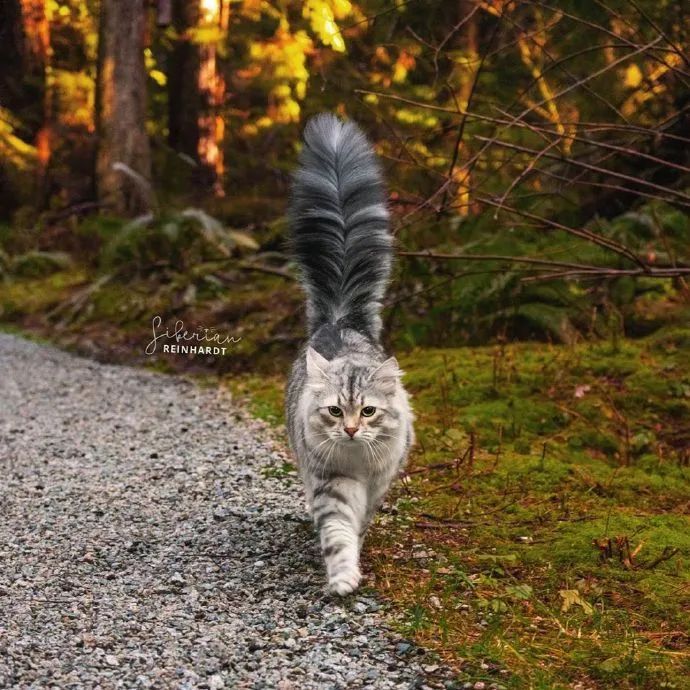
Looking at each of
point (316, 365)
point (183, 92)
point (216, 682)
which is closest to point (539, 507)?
point (316, 365)

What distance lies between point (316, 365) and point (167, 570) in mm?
1134

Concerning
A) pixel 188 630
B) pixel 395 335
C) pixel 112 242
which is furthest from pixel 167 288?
pixel 188 630

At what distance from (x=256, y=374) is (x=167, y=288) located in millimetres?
2371

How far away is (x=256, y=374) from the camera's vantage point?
855cm

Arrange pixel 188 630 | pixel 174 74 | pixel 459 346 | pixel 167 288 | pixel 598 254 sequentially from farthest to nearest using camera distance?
pixel 174 74 < pixel 167 288 < pixel 459 346 < pixel 598 254 < pixel 188 630

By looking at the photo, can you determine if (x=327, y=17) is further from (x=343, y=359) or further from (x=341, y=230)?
(x=343, y=359)

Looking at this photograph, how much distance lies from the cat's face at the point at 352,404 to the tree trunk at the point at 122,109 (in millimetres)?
8424

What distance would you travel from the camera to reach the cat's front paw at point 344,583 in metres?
3.71

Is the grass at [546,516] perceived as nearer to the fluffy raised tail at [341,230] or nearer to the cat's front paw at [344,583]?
the cat's front paw at [344,583]

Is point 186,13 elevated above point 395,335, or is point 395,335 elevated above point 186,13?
point 186,13

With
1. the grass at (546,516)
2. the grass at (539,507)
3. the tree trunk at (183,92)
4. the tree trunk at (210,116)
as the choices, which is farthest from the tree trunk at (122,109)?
the grass at (546,516)

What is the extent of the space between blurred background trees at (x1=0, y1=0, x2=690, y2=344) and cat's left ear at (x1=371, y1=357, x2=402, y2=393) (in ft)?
3.89

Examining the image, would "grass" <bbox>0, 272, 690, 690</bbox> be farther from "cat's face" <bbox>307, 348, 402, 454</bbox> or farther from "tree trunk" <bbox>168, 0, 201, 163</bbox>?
"tree trunk" <bbox>168, 0, 201, 163</bbox>

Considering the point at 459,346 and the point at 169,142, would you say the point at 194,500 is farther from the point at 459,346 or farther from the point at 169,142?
the point at 169,142
